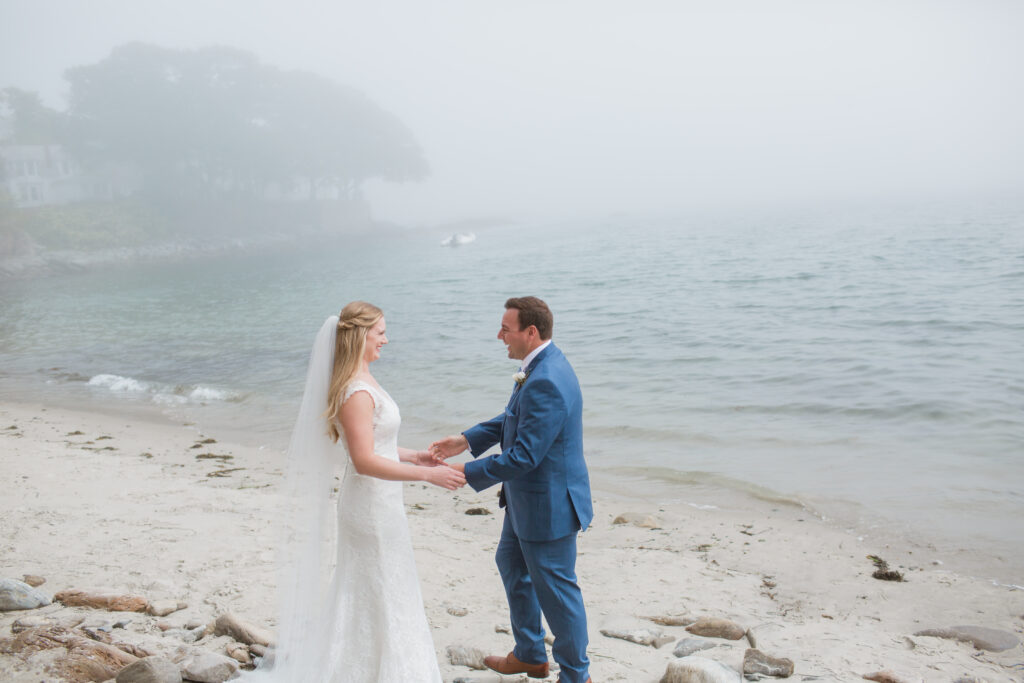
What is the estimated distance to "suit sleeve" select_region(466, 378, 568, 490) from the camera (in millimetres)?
3932

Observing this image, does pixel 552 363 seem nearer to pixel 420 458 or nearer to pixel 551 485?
pixel 551 485

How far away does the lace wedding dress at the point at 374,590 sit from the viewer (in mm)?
3932

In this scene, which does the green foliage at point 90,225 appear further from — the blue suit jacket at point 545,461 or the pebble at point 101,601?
the blue suit jacket at point 545,461

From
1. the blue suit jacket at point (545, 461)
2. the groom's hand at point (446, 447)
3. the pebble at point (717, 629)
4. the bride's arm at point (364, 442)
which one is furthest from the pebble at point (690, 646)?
the bride's arm at point (364, 442)

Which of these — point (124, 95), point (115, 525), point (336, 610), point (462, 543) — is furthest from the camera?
point (124, 95)

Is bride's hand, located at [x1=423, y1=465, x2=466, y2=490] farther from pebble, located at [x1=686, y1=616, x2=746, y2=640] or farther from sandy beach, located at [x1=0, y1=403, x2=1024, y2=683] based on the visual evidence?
pebble, located at [x1=686, y1=616, x2=746, y2=640]

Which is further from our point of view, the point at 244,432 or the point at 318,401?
the point at 244,432

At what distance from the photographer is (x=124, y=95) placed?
102 meters

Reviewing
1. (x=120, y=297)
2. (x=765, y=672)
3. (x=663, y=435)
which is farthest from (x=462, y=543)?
(x=120, y=297)

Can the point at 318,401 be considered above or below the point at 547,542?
above

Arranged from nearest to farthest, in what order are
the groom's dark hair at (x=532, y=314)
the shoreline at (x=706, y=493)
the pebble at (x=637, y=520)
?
1. the groom's dark hair at (x=532, y=314)
2. the shoreline at (x=706, y=493)
3. the pebble at (x=637, y=520)

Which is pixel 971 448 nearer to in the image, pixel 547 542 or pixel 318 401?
pixel 547 542

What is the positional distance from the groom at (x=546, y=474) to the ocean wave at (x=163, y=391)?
1317 cm

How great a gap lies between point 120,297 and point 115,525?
3902 centimetres
